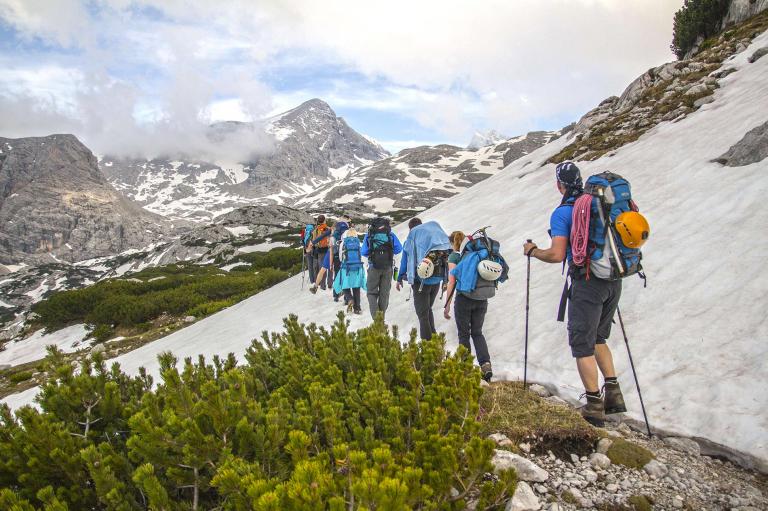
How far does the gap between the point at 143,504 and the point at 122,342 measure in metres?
15.4

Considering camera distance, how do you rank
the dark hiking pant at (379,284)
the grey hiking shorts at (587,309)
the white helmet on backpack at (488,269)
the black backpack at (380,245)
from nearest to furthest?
the grey hiking shorts at (587,309) → the white helmet on backpack at (488,269) → the black backpack at (380,245) → the dark hiking pant at (379,284)

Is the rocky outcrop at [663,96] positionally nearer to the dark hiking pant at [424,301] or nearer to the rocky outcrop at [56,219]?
the dark hiking pant at [424,301]

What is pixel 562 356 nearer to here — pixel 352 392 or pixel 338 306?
pixel 352 392

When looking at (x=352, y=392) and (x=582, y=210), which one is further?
(x=582, y=210)

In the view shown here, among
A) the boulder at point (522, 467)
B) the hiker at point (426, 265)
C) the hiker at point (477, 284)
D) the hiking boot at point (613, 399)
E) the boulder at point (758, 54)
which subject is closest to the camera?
the boulder at point (522, 467)

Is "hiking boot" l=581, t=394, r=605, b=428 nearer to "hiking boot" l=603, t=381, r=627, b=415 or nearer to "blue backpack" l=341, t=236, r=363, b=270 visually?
"hiking boot" l=603, t=381, r=627, b=415

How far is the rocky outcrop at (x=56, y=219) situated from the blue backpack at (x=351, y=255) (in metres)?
204

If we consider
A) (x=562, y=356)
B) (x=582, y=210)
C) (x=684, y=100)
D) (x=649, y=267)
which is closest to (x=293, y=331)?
(x=582, y=210)

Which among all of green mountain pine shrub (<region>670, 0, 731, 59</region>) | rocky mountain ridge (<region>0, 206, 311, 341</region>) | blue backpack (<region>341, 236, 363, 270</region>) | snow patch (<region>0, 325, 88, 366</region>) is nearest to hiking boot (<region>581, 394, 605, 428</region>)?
blue backpack (<region>341, 236, 363, 270</region>)

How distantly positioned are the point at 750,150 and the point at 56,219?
232212 mm

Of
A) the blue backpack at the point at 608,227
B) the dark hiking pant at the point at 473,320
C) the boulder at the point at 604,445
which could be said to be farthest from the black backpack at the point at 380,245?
the boulder at the point at 604,445

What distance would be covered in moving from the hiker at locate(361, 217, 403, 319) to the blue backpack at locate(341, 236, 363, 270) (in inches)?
71.3

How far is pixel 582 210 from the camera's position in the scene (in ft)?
14.0

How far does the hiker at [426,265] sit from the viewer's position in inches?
280
